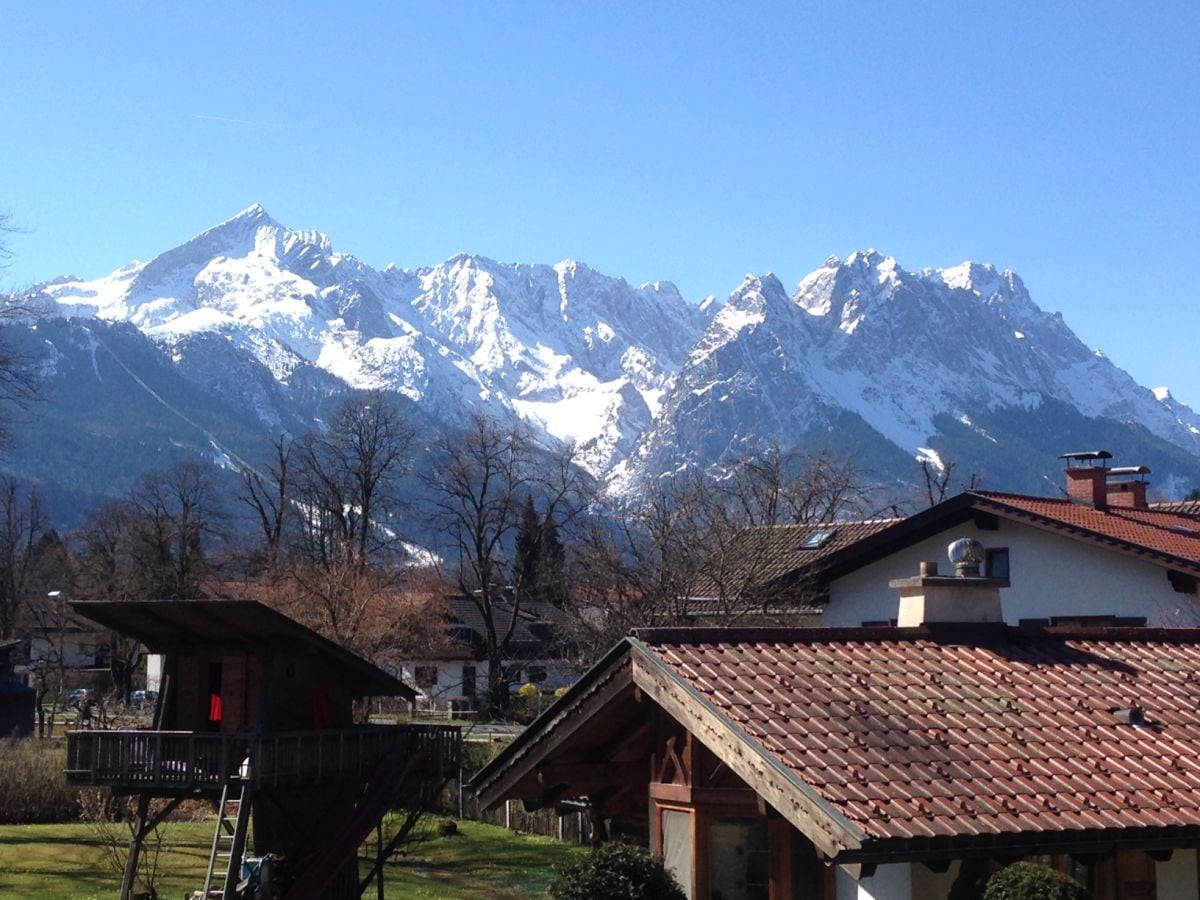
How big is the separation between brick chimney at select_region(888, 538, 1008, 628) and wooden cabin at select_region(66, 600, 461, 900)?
1487 centimetres

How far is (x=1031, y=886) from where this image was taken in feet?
30.8

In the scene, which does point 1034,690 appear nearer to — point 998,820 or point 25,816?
point 998,820

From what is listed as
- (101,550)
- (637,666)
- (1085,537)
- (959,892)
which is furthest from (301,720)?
(101,550)

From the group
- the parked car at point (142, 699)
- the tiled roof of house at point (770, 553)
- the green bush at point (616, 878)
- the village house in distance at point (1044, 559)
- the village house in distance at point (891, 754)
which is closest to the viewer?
the village house in distance at point (891, 754)

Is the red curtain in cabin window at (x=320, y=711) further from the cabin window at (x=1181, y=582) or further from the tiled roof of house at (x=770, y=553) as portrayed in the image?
the cabin window at (x=1181, y=582)

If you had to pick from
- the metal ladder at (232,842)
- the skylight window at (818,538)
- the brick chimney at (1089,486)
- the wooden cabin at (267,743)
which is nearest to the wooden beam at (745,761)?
the metal ladder at (232,842)

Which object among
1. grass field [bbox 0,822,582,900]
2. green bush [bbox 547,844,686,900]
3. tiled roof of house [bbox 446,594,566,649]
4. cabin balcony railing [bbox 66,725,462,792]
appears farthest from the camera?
tiled roof of house [bbox 446,594,566,649]

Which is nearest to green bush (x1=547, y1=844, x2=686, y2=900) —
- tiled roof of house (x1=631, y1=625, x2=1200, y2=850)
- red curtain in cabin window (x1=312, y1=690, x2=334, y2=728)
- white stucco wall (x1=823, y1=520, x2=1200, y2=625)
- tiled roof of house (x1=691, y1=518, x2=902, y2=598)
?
tiled roof of house (x1=631, y1=625, x2=1200, y2=850)

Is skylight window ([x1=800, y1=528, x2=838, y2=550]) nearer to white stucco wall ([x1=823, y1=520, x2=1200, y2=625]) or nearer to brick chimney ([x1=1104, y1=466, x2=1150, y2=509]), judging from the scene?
white stucco wall ([x1=823, y1=520, x2=1200, y2=625])

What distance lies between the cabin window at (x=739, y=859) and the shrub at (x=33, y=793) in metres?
32.8

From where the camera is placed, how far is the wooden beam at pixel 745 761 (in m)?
9.36

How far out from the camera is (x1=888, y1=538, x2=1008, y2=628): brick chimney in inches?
525

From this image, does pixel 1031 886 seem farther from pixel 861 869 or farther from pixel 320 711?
pixel 320 711

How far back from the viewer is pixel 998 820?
9.83 meters
